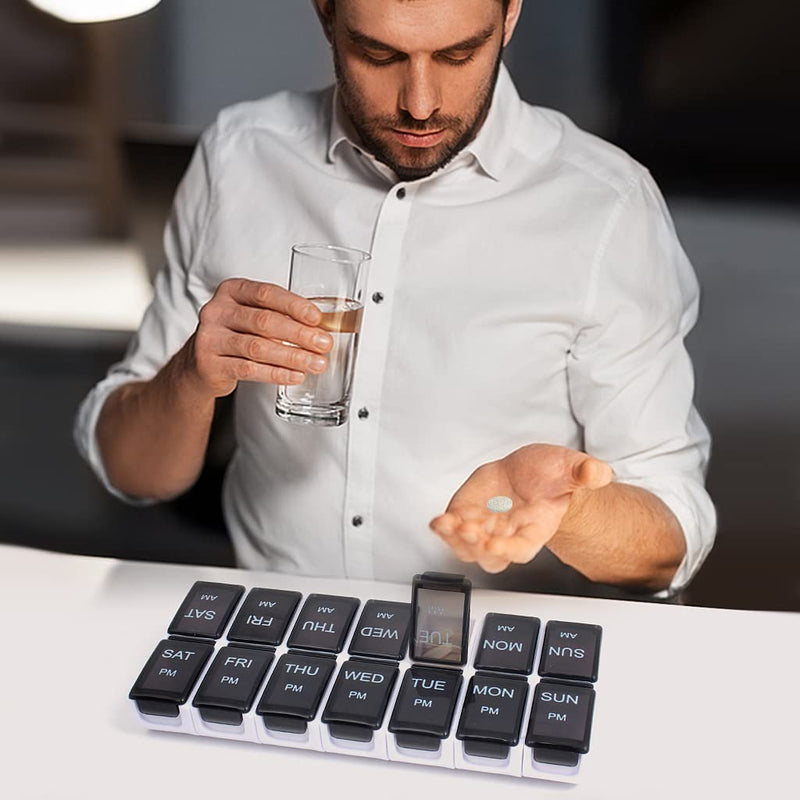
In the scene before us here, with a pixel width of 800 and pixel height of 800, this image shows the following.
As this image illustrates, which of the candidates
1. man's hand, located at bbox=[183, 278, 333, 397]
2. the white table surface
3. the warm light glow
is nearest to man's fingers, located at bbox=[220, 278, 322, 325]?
man's hand, located at bbox=[183, 278, 333, 397]

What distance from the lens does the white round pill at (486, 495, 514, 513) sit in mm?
877

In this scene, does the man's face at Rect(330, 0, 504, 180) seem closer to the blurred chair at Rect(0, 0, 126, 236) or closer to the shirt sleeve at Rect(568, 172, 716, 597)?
the shirt sleeve at Rect(568, 172, 716, 597)

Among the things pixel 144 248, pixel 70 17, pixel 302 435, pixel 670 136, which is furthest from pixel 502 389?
pixel 70 17

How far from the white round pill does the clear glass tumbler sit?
0.15 m

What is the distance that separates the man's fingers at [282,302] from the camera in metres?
0.91

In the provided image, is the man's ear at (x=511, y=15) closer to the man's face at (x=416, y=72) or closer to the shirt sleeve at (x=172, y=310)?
the man's face at (x=416, y=72)

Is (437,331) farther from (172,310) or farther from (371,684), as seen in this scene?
(371,684)

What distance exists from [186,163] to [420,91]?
50cm

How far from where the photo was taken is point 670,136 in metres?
1.27

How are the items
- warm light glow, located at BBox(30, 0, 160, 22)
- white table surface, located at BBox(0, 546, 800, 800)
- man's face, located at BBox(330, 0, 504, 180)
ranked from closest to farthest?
white table surface, located at BBox(0, 546, 800, 800) < man's face, located at BBox(330, 0, 504, 180) < warm light glow, located at BBox(30, 0, 160, 22)

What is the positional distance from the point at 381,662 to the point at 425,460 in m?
0.37

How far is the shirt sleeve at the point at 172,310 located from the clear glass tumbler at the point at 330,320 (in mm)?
329

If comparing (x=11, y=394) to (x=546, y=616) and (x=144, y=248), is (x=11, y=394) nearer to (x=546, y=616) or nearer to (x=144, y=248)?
(x=144, y=248)

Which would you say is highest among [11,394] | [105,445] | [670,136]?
[670,136]
